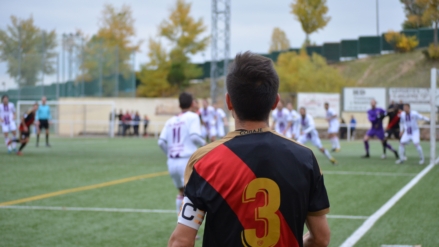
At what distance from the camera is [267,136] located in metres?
2.63

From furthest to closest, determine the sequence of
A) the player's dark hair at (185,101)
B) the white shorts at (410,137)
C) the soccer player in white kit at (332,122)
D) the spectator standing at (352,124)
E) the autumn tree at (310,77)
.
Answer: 1. the autumn tree at (310,77)
2. the spectator standing at (352,124)
3. the soccer player in white kit at (332,122)
4. the white shorts at (410,137)
5. the player's dark hair at (185,101)

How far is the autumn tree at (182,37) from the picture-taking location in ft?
200

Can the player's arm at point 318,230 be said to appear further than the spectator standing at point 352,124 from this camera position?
No

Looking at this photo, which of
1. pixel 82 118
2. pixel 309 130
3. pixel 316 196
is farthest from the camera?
pixel 82 118

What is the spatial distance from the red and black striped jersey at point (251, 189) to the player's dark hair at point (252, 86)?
0.12m

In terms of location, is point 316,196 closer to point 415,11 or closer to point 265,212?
point 265,212

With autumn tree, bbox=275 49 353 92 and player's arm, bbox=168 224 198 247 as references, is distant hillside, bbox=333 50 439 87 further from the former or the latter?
player's arm, bbox=168 224 198 247

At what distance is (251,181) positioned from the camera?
2.53 m

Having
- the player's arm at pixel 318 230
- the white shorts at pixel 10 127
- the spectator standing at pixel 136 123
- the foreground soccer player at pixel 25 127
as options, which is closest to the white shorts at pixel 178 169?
the player's arm at pixel 318 230

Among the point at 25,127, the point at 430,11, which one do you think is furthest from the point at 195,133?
the point at 25,127

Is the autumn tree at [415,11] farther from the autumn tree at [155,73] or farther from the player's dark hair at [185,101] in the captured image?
the autumn tree at [155,73]

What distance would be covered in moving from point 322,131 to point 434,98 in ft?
78.0

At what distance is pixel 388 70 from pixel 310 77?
17.7 m

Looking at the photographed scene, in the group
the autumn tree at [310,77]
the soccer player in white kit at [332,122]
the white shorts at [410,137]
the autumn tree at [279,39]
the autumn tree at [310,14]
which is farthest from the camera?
the autumn tree at [279,39]
